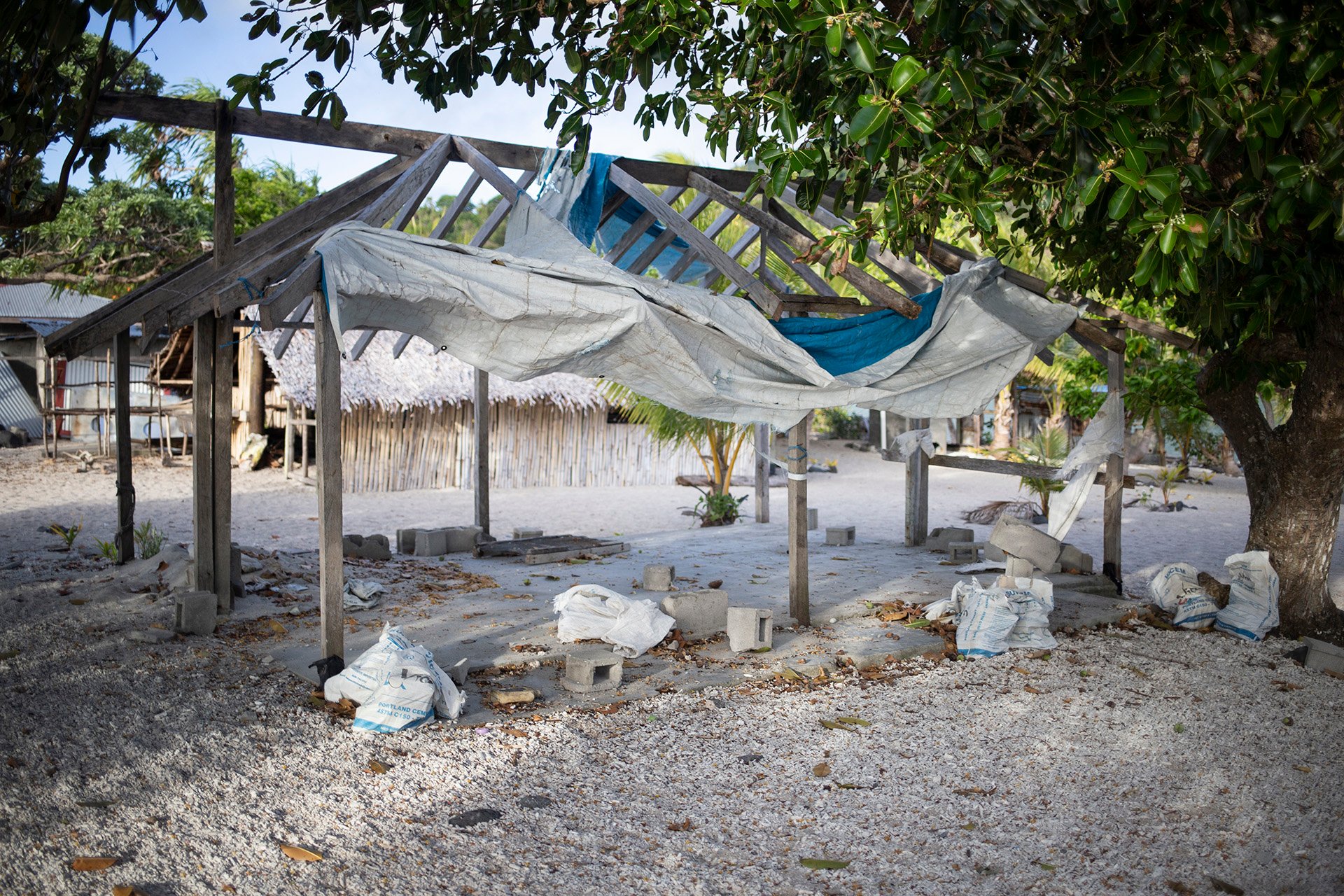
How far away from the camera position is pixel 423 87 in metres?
4.71

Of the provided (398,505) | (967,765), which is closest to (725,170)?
(967,765)

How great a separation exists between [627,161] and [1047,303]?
313 centimetres

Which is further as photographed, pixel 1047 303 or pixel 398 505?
pixel 398 505

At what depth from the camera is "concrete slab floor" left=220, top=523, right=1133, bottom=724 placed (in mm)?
5453

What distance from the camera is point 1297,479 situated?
641 cm

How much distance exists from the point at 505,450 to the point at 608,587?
29.9ft

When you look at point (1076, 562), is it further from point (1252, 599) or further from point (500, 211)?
point (500, 211)

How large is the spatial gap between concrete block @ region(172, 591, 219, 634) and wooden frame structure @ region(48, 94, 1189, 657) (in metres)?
0.53

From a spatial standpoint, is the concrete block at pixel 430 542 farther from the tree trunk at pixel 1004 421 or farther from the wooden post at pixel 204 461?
the tree trunk at pixel 1004 421

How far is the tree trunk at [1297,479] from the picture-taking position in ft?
20.3

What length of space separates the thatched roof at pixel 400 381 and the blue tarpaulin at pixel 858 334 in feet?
26.9

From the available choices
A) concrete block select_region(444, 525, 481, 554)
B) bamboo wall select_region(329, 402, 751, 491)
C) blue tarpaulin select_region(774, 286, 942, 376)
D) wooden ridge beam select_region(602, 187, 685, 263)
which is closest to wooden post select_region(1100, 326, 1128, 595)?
blue tarpaulin select_region(774, 286, 942, 376)

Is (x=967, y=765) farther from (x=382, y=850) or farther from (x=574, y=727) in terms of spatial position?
(x=382, y=850)

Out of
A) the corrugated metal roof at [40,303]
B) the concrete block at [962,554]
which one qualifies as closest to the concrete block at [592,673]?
the concrete block at [962,554]
